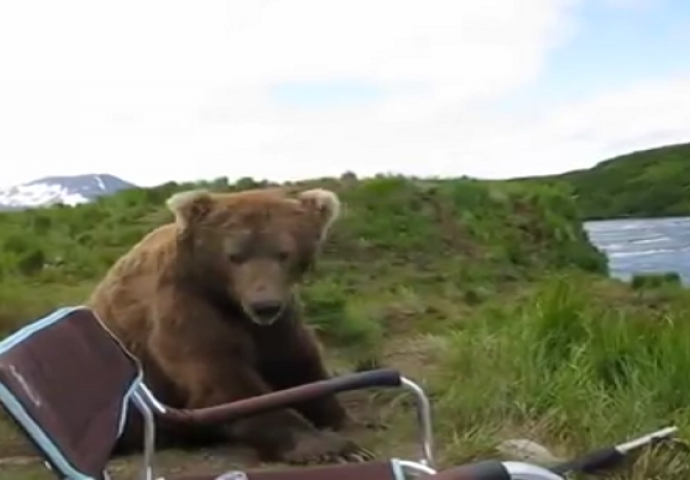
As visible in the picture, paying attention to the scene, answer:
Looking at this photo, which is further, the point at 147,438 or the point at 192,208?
the point at 192,208

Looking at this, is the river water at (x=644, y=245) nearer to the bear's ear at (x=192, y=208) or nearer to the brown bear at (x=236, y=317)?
the brown bear at (x=236, y=317)

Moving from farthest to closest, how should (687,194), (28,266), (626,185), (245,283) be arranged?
(626,185) < (687,194) < (28,266) < (245,283)

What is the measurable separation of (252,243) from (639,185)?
670 inches

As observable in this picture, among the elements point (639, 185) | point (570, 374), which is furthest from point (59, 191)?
point (570, 374)

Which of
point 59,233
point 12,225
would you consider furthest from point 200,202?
point 12,225

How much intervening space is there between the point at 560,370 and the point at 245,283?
130cm

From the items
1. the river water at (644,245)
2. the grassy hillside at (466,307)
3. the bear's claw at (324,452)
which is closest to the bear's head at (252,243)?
the bear's claw at (324,452)

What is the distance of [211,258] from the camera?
4.75 metres

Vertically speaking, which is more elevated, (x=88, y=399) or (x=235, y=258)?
(x=235, y=258)

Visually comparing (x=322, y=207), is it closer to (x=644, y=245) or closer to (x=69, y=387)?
(x=69, y=387)

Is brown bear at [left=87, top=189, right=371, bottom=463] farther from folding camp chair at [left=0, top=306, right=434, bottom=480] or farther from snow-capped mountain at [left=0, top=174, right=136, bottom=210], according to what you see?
snow-capped mountain at [left=0, top=174, right=136, bottom=210]

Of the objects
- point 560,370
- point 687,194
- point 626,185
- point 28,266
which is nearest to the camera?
point 560,370

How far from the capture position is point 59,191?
16.0 metres

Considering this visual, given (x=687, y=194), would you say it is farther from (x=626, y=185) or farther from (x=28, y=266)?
(x=28, y=266)
